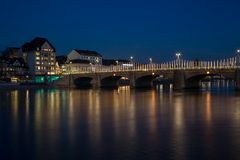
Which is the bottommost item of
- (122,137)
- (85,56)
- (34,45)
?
(122,137)

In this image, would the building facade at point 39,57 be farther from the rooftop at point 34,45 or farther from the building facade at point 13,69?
the building facade at point 13,69

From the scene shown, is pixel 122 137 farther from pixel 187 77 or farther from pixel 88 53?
pixel 88 53

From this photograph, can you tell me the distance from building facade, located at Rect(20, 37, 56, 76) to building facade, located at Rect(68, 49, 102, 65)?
23.7 metres

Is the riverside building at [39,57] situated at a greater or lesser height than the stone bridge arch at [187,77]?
greater

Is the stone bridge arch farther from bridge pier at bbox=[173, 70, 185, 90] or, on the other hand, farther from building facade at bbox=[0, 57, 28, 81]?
building facade at bbox=[0, 57, 28, 81]

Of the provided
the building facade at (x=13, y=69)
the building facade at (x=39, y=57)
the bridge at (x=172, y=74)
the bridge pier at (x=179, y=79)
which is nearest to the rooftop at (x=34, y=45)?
the building facade at (x=39, y=57)

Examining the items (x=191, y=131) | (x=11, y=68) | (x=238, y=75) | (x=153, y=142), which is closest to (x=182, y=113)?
(x=191, y=131)

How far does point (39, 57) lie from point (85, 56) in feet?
113

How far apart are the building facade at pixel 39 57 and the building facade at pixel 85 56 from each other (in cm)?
2370

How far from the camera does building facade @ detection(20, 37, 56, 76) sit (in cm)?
13450

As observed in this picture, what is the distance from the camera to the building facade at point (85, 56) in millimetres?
164312

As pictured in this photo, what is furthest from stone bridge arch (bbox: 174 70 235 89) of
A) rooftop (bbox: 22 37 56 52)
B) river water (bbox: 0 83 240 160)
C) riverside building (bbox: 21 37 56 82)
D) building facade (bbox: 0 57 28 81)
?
rooftop (bbox: 22 37 56 52)

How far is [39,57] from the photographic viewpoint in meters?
136

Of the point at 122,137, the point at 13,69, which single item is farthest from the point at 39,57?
the point at 122,137
